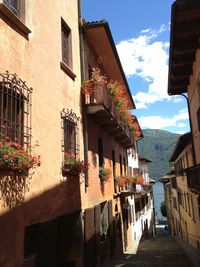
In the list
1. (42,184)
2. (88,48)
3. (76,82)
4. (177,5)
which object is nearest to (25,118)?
(42,184)

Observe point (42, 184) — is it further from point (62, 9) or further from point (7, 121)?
point (62, 9)

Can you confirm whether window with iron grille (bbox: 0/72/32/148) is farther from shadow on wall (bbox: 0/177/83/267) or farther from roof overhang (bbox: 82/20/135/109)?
roof overhang (bbox: 82/20/135/109)

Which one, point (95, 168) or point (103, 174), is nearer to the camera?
point (95, 168)

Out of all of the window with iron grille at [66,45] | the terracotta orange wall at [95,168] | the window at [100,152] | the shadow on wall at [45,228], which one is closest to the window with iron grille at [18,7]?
the window with iron grille at [66,45]

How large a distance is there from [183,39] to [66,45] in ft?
12.9

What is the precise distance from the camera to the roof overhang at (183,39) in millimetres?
8758

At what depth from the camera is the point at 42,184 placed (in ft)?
23.9

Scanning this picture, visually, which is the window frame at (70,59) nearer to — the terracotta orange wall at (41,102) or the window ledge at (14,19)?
the terracotta orange wall at (41,102)

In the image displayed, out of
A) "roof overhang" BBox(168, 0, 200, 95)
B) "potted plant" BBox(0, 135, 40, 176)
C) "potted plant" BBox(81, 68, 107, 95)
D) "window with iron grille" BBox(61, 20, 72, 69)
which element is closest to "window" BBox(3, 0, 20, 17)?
"potted plant" BBox(0, 135, 40, 176)

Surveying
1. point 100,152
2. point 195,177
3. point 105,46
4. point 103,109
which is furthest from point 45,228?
point 105,46

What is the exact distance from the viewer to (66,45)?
1076 centimetres

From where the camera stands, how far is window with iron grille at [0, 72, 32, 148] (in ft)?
19.8

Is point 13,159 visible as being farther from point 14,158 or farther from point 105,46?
point 105,46

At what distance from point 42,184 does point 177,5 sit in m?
5.95
